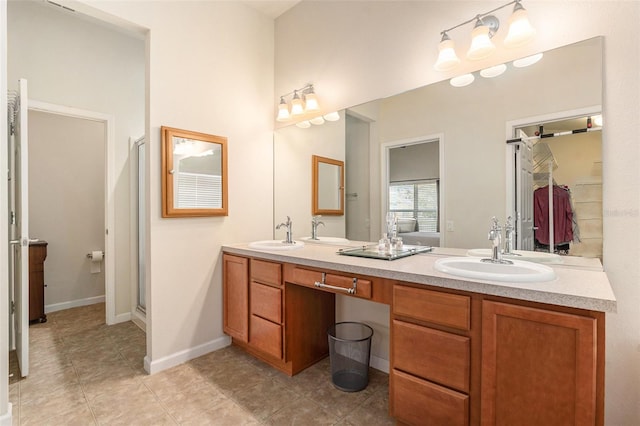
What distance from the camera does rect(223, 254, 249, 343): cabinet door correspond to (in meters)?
2.29

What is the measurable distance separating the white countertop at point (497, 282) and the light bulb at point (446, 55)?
1.08 metres

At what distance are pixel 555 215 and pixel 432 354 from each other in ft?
3.13

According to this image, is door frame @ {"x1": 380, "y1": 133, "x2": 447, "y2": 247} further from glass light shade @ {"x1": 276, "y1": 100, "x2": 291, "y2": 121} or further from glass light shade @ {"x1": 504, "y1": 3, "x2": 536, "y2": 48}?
glass light shade @ {"x1": 276, "y1": 100, "x2": 291, "y2": 121}

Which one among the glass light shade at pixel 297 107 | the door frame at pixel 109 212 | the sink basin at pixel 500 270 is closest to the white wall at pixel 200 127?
the glass light shade at pixel 297 107

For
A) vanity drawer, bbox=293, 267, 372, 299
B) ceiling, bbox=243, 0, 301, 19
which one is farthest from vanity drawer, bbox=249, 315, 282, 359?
ceiling, bbox=243, 0, 301, 19

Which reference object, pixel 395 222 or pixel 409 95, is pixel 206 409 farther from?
pixel 409 95

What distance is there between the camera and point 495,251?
5.04 ft

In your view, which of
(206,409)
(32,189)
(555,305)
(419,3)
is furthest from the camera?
(32,189)

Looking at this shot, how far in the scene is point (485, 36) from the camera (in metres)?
1.62

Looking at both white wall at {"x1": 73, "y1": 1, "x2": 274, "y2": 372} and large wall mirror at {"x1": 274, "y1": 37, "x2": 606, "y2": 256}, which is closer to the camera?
large wall mirror at {"x1": 274, "y1": 37, "x2": 606, "y2": 256}

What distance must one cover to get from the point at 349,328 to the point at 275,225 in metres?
1.18

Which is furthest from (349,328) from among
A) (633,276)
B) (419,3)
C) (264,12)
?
(264,12)

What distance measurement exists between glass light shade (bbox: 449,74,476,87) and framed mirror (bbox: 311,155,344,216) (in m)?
0.96

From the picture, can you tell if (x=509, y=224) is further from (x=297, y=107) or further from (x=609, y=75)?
(x=297, y=107)
